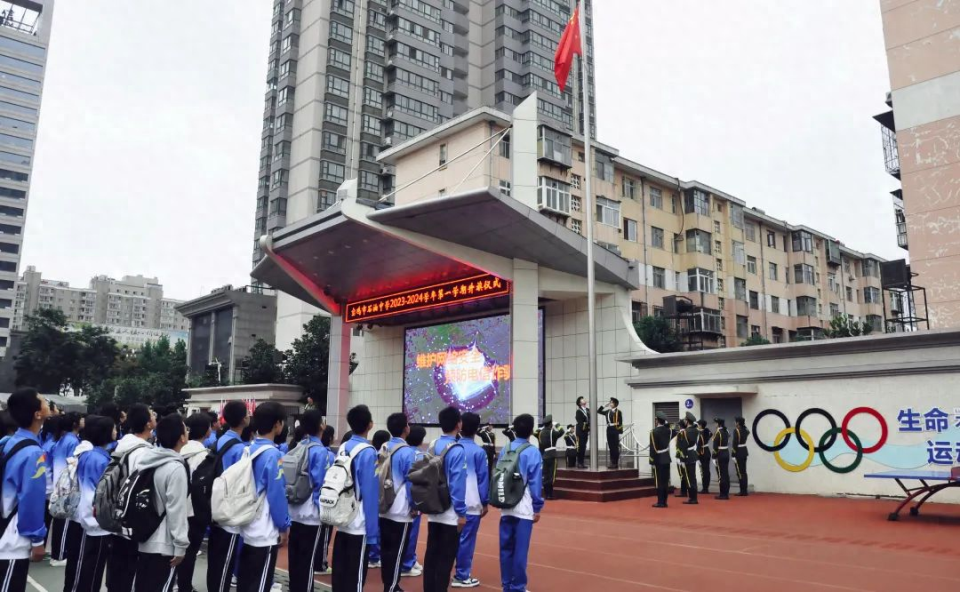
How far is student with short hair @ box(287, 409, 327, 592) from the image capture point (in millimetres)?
6121

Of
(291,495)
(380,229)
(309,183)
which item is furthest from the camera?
(309,183)

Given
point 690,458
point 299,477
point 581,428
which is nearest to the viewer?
point 299,477

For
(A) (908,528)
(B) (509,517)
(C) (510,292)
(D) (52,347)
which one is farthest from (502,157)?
(D) (52,347)

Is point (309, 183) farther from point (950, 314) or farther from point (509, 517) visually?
point (509, 517)

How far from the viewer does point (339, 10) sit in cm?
4781

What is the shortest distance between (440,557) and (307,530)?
123cm

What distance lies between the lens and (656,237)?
40.3m

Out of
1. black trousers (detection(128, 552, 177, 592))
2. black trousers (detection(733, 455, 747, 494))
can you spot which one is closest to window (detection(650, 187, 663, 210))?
black trousers (detection(733, 455, 747, 494))

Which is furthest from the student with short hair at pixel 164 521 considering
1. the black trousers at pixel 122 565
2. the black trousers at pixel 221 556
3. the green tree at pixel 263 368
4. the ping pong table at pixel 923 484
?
the green tree at pixel 263 368

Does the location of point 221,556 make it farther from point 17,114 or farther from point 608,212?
point 17,114

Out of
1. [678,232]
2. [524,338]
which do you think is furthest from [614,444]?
[678,232]

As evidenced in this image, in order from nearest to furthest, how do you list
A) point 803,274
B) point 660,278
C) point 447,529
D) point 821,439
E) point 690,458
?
point 447,529
point 690,458
point 821,439
point 660,278
point 803,274

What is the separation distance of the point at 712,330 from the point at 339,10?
33.0 m

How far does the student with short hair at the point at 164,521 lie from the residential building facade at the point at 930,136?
80.5ft
